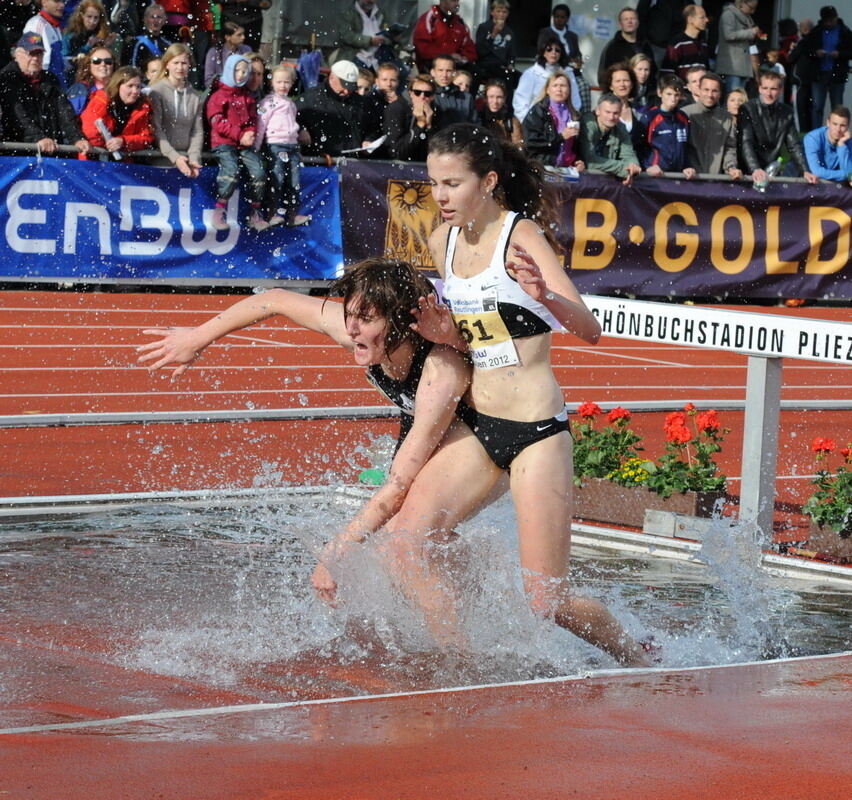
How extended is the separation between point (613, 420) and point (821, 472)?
1.22 meters

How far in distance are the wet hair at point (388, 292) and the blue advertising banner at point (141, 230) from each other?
11.0m

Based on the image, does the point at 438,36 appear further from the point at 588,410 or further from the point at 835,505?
the point at 835,505

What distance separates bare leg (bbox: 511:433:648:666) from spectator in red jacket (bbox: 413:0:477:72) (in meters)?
15.2

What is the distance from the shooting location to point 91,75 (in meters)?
16.4

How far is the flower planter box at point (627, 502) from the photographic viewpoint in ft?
26.8

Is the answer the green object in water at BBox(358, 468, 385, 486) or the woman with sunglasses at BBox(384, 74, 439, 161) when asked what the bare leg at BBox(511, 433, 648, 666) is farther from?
the woman with sunglasses at BBox(384, 74, 439, 161)

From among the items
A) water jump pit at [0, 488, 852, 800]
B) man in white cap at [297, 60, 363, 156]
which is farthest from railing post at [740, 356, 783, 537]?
man in white cap at [297, 60, 363, 156]

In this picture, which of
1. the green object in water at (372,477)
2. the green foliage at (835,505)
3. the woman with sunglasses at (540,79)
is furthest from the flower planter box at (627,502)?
the woman with sunglasses at (540,79)

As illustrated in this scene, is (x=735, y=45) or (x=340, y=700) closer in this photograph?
(x=340, y=700)

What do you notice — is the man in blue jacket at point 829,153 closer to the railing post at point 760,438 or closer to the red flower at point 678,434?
the red flower at point 678,434

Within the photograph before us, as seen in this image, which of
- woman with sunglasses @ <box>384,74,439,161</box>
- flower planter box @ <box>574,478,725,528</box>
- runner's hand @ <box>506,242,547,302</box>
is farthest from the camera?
woman with sunglasses @ <box>384,74,439,161</box>

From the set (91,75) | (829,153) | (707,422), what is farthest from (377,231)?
(707,422)

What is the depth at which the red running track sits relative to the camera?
941 centimetres

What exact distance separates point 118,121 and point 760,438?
10.9 meters
